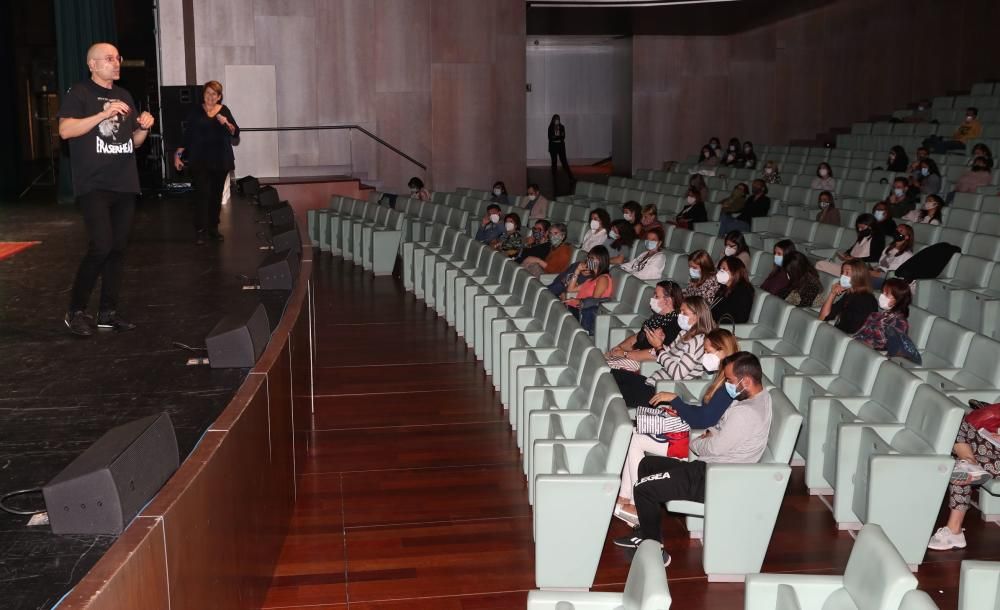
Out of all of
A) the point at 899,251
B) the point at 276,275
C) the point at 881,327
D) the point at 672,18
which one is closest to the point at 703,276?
the point at 881,327

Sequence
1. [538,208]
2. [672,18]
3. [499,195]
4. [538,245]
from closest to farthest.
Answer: [538,245] → [538,208] → [499,195] → [672,18]

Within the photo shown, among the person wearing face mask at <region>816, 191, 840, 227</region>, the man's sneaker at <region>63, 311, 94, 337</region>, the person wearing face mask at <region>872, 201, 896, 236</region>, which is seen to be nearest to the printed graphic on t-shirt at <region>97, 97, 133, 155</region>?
the man's sneaker at <region>63, 311, 94, 337</region>

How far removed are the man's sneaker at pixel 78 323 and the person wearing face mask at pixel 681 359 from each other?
2680mm

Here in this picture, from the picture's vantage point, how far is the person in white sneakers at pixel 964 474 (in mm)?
4516

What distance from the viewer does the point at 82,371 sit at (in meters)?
4.23

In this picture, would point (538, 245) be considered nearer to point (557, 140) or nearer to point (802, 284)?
point (802, 284)

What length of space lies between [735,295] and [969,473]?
2.42 meters

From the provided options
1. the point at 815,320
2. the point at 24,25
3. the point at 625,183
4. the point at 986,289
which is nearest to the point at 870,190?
the point at 625,183

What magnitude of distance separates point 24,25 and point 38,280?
10984mm

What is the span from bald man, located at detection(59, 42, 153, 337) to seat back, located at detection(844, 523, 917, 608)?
11.0ft

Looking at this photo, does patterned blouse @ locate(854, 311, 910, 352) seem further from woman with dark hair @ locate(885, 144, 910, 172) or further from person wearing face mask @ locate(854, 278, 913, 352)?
woman with dark hair @ locate(885, 144, 910, 172)

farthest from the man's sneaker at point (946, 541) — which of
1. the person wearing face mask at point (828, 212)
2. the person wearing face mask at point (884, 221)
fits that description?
the person wearing face mask at point (828, 212)

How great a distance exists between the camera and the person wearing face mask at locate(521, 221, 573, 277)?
907 cm

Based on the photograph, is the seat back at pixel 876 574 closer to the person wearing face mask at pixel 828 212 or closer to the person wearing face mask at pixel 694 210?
the person wearing face mask at pixel 828 212
